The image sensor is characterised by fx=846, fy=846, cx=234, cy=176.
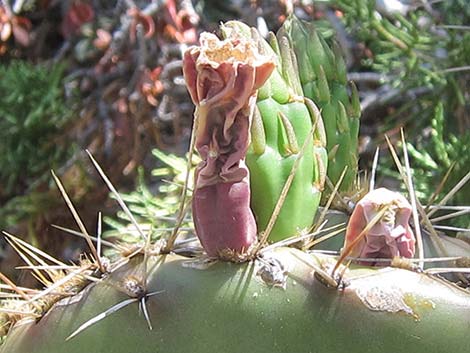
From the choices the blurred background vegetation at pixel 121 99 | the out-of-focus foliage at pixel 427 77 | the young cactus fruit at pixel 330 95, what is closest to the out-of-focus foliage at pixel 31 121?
the blurred background vegetation at pixel 121 99

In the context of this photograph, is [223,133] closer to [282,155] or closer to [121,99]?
[282,155]

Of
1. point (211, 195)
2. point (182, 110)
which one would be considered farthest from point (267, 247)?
point (182, 110)

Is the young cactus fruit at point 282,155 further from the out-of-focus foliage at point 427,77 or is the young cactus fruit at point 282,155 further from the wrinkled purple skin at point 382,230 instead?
the out-of-focus foliage at point 427,77

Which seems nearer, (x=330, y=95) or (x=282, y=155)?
(x=282, y=155)

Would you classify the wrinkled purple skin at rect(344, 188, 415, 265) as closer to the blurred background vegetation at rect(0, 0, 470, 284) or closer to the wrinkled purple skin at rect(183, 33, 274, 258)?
the wrinkled purple skin at rect(183, 33, 274, 258)

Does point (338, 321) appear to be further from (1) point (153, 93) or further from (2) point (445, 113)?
(1) point (153, 93)

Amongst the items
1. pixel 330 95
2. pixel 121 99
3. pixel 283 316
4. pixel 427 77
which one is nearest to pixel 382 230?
pixel 283 316

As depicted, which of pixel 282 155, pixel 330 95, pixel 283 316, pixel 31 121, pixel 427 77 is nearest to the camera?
pixel 283 316
